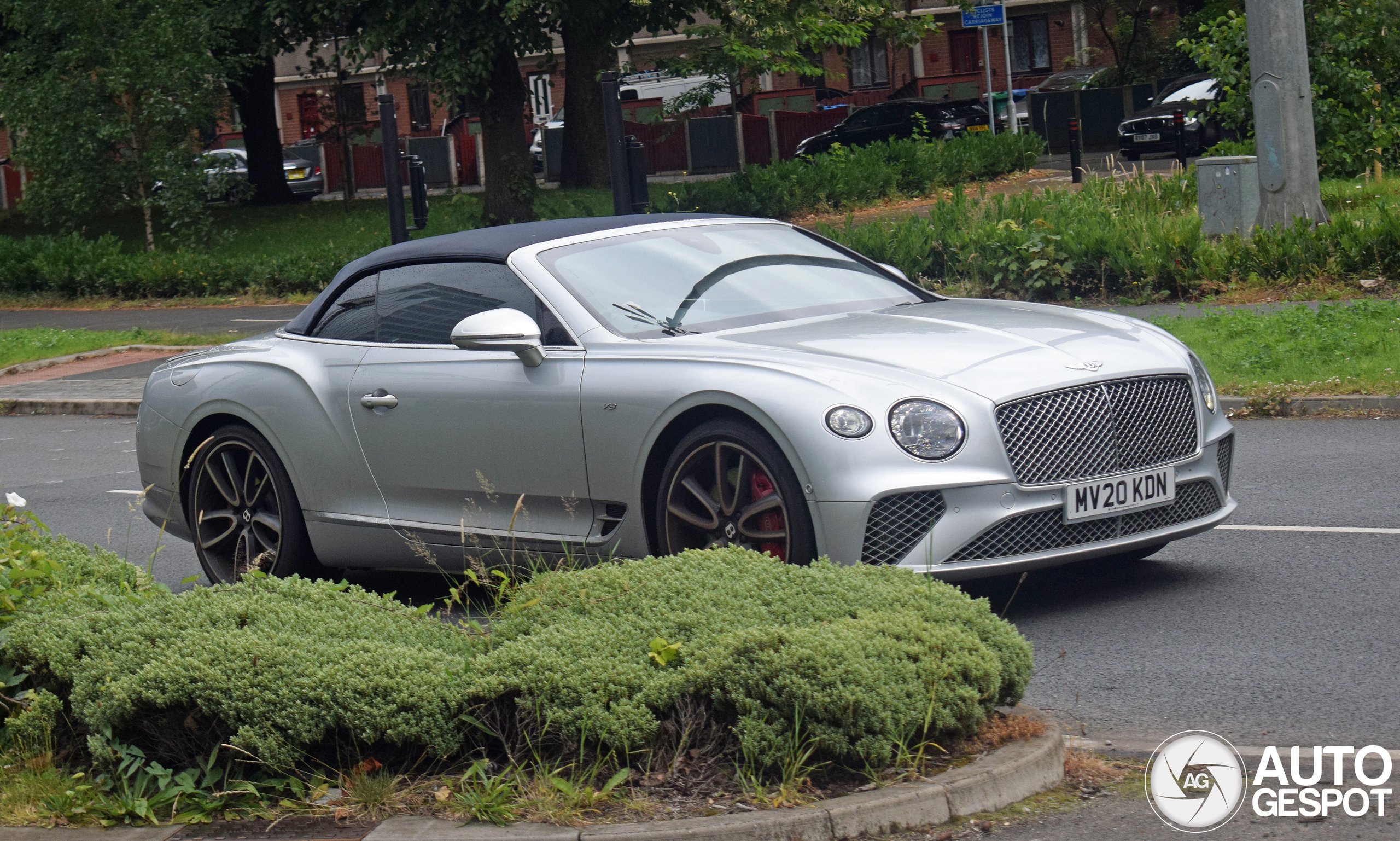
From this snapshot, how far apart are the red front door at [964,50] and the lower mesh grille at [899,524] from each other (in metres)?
59.0

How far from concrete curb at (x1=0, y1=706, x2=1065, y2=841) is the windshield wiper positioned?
268 cm

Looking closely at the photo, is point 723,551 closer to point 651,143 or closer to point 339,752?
point 339,752

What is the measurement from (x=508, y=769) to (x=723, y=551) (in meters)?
1.24

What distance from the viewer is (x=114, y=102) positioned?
28.9 m

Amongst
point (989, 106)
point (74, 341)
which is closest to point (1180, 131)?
point (989, 106)

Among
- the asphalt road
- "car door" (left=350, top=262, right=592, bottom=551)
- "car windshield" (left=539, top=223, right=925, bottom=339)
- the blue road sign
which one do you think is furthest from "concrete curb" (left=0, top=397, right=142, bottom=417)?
the blue road sign

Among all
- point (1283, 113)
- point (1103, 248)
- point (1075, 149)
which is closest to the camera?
point (1103, 248)

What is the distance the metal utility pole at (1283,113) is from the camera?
16328mm

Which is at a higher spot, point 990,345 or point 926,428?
point 990,345

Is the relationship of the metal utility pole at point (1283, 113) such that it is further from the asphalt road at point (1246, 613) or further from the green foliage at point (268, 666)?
the green foliage at point (268, 666)

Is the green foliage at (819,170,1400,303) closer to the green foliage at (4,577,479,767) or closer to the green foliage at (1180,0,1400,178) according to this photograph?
the green foliage at (1180,0,1400,178)

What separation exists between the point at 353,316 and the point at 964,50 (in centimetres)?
5822

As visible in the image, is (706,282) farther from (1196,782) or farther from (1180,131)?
(1180,131)

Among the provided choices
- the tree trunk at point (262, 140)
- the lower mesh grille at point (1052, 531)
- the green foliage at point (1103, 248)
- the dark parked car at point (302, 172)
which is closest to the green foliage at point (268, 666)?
the lower mesh grille at point (1052, 531)
